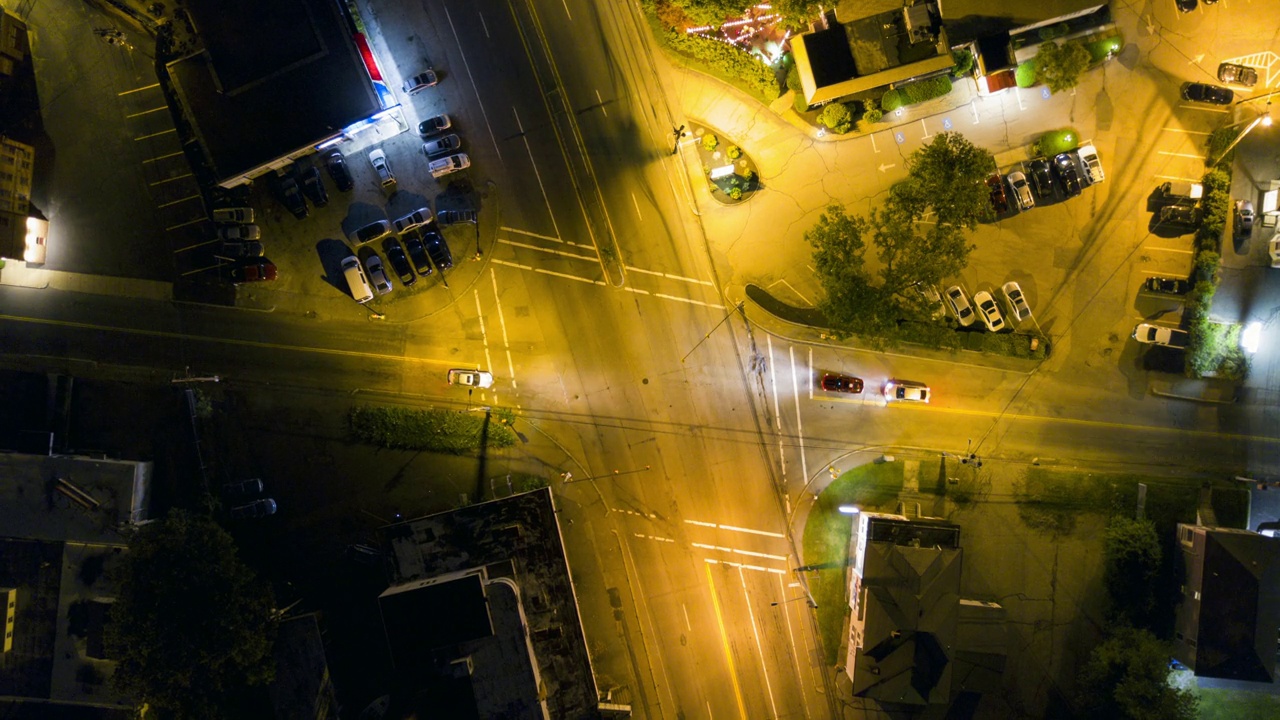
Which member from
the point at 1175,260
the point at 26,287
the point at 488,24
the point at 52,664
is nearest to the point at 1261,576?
the point at 1175,260

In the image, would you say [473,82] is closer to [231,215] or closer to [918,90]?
[231,215]

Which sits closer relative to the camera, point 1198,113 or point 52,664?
point 52,664

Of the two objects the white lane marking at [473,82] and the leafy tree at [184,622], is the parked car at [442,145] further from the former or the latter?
A: the leafy tree at [184,622]

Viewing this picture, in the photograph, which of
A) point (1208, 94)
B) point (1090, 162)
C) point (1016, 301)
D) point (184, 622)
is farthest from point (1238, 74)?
point (184, 622)

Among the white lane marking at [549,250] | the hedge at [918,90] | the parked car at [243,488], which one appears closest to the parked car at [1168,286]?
the hedge at [918,90]

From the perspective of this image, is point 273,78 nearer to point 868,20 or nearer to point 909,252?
point 868,20
